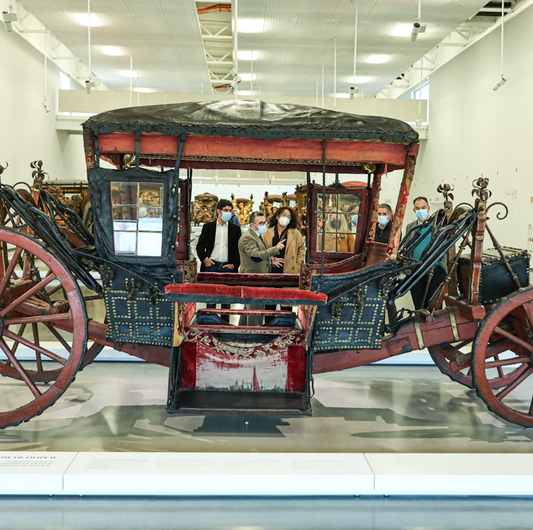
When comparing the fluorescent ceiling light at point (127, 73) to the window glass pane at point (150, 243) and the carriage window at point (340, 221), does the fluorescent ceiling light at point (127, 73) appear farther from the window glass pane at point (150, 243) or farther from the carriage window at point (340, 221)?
the window glass pane at point (150, 243)

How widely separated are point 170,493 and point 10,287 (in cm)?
174

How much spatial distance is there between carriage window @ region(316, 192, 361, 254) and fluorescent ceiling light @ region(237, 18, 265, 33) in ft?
18.7

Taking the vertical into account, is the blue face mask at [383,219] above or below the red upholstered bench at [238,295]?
above

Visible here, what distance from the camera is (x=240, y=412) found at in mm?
3631

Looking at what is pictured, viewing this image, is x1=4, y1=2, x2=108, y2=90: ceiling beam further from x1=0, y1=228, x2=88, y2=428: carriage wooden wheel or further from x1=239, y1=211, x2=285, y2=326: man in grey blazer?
x1=0, y1=228, x2=88, y2=428: carriage wooden wheel

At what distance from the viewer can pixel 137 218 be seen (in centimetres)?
360

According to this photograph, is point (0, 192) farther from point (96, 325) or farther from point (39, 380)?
point (39, 380)

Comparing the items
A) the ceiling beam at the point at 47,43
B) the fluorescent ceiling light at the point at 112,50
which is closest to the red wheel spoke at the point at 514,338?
the ceiling beam at the point at 47,43

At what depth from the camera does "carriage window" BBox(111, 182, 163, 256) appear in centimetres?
356

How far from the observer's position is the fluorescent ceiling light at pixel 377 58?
429 inches

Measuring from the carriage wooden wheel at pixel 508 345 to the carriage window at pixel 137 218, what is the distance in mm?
2046

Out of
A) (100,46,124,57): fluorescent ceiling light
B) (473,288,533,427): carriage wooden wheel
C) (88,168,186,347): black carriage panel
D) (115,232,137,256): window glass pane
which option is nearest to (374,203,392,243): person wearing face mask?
(473,288,533,427): carriage wooden wheel

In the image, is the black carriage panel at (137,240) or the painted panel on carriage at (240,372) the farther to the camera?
the painted panel on carriage at (240,372)

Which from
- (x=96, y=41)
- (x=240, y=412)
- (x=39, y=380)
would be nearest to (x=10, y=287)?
(x=39, y=380)
